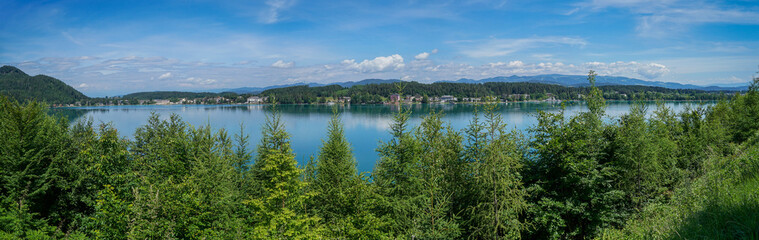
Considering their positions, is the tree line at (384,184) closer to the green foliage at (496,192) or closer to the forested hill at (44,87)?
the green foliage at (496,192)

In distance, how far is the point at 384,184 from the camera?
12.7m

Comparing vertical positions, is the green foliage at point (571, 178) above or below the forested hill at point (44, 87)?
below

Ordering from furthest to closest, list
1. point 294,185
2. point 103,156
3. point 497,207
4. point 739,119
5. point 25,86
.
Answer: point 25,86 → point 739,119 → point 103,156 → point 497,207 → point 294,185

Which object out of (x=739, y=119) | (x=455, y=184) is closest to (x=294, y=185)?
(x=455, y=184)

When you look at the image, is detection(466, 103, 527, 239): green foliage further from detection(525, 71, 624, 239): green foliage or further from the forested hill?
the forested hill

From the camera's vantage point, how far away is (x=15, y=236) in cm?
859

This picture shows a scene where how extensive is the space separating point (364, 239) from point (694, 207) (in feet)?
25.8

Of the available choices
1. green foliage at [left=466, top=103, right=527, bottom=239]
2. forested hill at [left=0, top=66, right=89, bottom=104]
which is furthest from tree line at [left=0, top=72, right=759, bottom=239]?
forested hill at [left=0, top=66, right=89, bottom=104]

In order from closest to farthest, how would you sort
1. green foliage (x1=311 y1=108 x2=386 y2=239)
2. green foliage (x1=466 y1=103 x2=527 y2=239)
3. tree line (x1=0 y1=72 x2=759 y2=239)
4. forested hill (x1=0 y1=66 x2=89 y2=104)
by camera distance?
1. tree line (x1=0 y1=72 x2=759 y2=239)
2. green foliage (x1=311 y1=108 x2=386 y2=239)
3. green foliage (x1=466 y1=103 x2=527 y2=239)
4. forested hill (x1=0 y1=66 x2=89 y2=104)

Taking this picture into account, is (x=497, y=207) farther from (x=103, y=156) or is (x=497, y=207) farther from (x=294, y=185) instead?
(x=103, y=156)

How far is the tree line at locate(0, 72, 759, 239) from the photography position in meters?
9.70

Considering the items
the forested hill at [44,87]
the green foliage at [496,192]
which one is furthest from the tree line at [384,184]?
the forested hill at [44,87]

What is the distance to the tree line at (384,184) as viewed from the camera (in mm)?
9695

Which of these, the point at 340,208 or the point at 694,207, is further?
the point at 340,208
